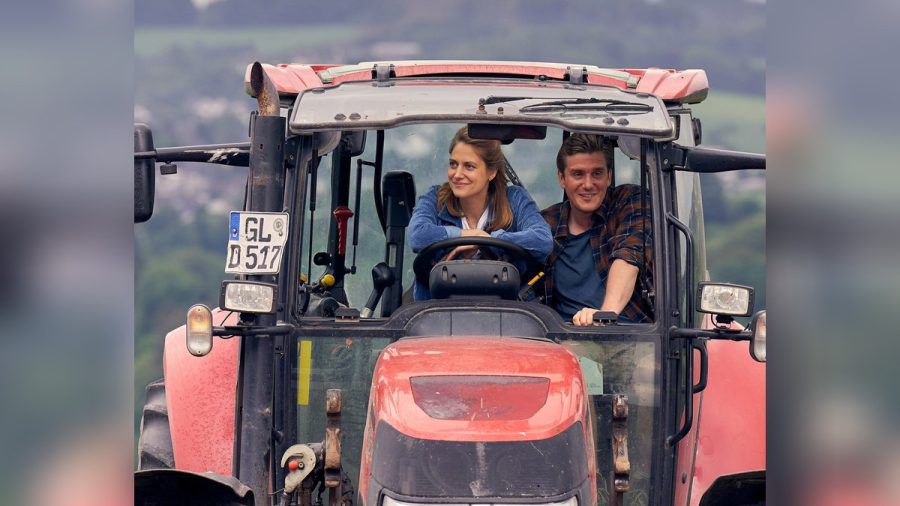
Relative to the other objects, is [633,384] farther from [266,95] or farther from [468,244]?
[266,95]

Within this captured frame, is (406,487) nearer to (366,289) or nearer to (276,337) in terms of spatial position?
(276,337)

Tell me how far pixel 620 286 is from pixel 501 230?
18.6 inches

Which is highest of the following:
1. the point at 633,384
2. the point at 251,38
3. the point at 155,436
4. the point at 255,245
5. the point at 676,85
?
the point at 251,38

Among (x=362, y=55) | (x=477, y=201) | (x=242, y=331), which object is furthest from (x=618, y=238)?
(x=362, y=55)

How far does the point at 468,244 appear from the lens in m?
4.68

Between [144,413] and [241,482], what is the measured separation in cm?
166

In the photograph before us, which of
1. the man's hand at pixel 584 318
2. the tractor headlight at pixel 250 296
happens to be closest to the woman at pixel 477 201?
the man's hand at pixel 584 318

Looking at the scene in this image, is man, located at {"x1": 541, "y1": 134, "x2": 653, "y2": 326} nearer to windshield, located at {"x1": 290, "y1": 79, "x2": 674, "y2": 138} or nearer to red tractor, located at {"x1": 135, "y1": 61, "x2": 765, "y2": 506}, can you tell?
red tractor, located at {"x1": 135, "y1": 61, "x2": 765, "y2": 506}

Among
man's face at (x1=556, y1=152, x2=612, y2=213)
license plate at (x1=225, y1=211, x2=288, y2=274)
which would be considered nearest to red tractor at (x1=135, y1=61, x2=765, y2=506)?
license plate at (x1=225, y1=211, x2=288, y2=274)

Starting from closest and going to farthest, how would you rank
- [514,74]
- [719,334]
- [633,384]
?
[719,334]
[633,384]
[514,74]

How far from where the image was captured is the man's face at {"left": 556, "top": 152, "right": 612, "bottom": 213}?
5.13 meters

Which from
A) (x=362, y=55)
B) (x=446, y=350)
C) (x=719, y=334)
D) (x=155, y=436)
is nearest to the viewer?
(x=446, y=350)
